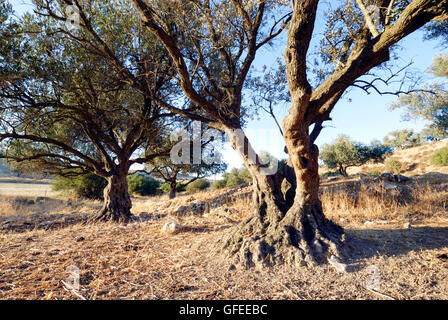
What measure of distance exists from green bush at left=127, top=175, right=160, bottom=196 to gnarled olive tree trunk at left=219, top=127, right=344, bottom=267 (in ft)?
74.3

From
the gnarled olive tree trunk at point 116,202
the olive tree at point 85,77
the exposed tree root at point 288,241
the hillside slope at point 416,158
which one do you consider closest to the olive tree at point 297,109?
the exposed tree root at point 288,241

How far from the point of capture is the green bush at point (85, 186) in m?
17.9

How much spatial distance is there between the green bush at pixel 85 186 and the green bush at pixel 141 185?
17.8ft

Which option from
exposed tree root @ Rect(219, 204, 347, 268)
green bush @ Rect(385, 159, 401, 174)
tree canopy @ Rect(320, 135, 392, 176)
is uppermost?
tree canopy @ Rect(320, 135, 392, 176)

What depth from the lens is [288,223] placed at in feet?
11.2

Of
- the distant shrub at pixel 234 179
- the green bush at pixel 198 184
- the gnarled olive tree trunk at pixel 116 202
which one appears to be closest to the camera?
the gnarled olive tree trunk at pixel 116 202

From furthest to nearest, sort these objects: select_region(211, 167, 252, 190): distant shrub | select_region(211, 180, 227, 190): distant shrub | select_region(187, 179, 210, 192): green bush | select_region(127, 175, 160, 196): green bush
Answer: select_region(187, 179, 210, 192): green bush
select_region(211, 180, 227, 190): distant shrub
select_region(211, 167, 252, 190): distant shrub
select_region(127, 175, 160, 196): green bush

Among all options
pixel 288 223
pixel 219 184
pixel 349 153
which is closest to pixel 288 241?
pixel 288 223

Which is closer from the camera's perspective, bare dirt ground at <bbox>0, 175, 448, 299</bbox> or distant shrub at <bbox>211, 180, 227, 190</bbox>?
bare dirt ground at <bbox>0, 175, 448, 299</bbox>

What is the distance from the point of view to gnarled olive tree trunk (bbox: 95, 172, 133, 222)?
749 centimetres

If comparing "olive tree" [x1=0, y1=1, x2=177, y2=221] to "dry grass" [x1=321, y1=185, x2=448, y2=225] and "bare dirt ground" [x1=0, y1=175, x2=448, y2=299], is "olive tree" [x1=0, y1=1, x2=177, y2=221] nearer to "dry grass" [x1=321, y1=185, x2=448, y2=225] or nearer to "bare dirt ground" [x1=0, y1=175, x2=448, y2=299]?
"bare dirt ground" [x1=0, y1=175, x2=448, y2=299]

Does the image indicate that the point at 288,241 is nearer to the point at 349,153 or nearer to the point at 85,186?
the point at 85,186

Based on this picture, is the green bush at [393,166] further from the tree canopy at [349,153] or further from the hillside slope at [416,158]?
the tree canopy at [349,153]

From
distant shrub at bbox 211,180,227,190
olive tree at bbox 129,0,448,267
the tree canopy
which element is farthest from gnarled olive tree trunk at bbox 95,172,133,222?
the tree canopy
